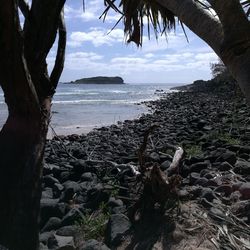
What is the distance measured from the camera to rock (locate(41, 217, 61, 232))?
379 centimetres

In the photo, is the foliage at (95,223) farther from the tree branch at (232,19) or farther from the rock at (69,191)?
the tree branch at (232,19)

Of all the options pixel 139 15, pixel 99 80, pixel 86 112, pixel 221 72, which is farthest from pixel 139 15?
pixel 99 80

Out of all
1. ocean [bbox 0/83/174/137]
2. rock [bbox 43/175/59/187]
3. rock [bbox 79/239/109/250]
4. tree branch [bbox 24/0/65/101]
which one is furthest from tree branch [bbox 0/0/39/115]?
ocean [bbox 0/83/174/137]

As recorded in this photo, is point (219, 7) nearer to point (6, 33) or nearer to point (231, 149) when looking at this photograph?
point (6, 33)

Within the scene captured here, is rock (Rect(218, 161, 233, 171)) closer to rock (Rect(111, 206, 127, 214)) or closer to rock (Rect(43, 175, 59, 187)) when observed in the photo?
rock (Rect(111, 206, 127, 214))

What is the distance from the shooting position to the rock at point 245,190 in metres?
3.79

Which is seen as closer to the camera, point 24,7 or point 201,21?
point 201,21

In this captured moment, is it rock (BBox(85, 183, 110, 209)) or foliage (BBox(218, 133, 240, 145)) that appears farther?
foliage (BBox(218, 133, 240, 145))

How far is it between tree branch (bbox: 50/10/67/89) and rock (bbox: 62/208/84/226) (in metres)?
1.10

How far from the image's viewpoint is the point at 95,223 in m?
3.71

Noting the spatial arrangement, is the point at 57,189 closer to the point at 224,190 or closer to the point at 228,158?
the point at 224,190

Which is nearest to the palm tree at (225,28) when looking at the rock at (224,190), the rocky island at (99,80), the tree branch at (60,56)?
the tree branch at (60,56)

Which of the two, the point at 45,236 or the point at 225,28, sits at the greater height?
the point at 225,28

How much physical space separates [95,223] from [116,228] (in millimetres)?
350
